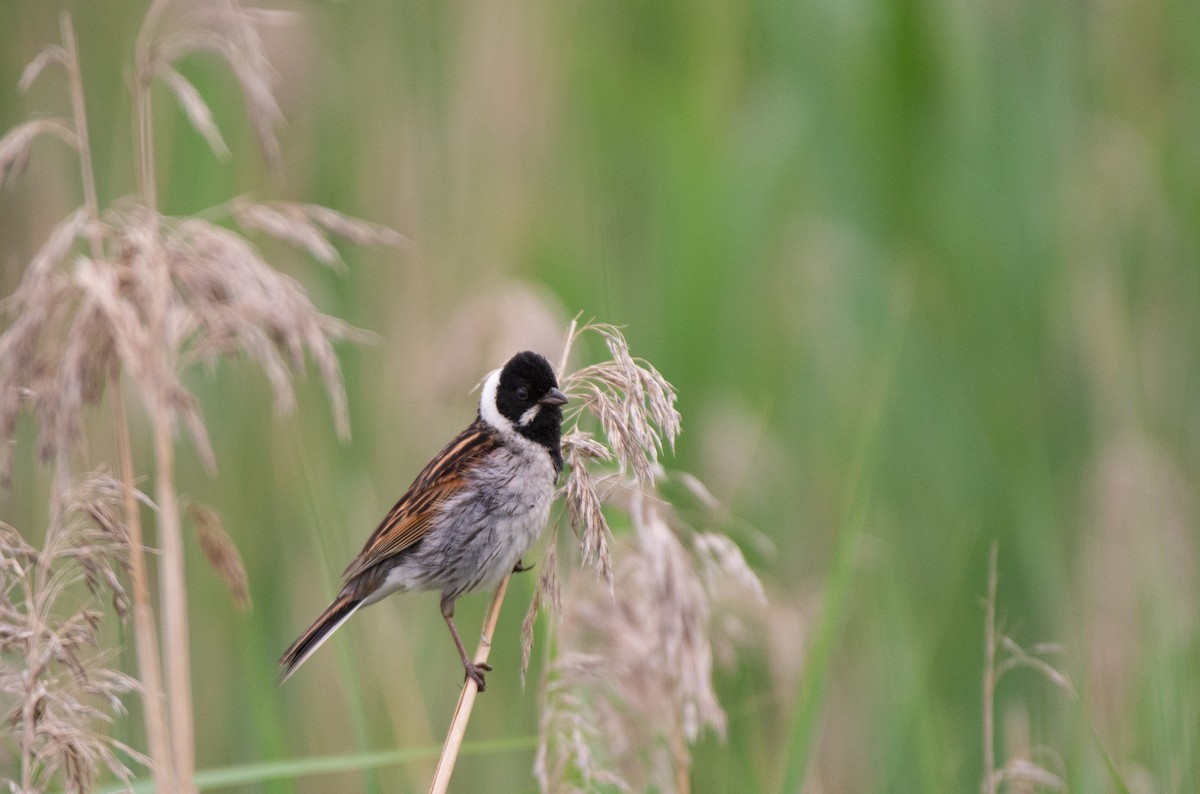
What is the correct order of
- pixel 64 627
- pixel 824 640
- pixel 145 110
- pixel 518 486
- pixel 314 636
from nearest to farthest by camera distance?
pixel 145 110 < pixel 64 627 < pixel 824 640 < pixel 314 636 < pixel 518 486

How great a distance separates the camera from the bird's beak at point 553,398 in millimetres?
2627

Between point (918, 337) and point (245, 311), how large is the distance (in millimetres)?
2706

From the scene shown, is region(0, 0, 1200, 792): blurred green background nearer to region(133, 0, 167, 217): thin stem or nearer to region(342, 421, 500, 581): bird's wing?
region(342, 421, 500, 581): bird's wing

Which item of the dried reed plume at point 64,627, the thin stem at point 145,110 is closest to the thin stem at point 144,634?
the dried reed plume at point 64,627

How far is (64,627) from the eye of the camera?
6.17 ft

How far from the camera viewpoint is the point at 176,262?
177cm

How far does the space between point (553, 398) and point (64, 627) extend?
1102 mm

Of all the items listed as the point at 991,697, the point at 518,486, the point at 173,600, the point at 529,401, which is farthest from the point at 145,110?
the point at 991,697

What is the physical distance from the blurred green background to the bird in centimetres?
19

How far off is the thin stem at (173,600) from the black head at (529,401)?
48.6 inches

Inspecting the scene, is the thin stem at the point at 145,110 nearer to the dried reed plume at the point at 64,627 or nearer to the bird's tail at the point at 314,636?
the dried reed plume at the point at 64,627

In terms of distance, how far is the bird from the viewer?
2951mm

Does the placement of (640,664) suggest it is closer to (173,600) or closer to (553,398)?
(553,398)

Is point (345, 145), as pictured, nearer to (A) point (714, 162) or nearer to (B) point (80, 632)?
(A) point (714, 162)
